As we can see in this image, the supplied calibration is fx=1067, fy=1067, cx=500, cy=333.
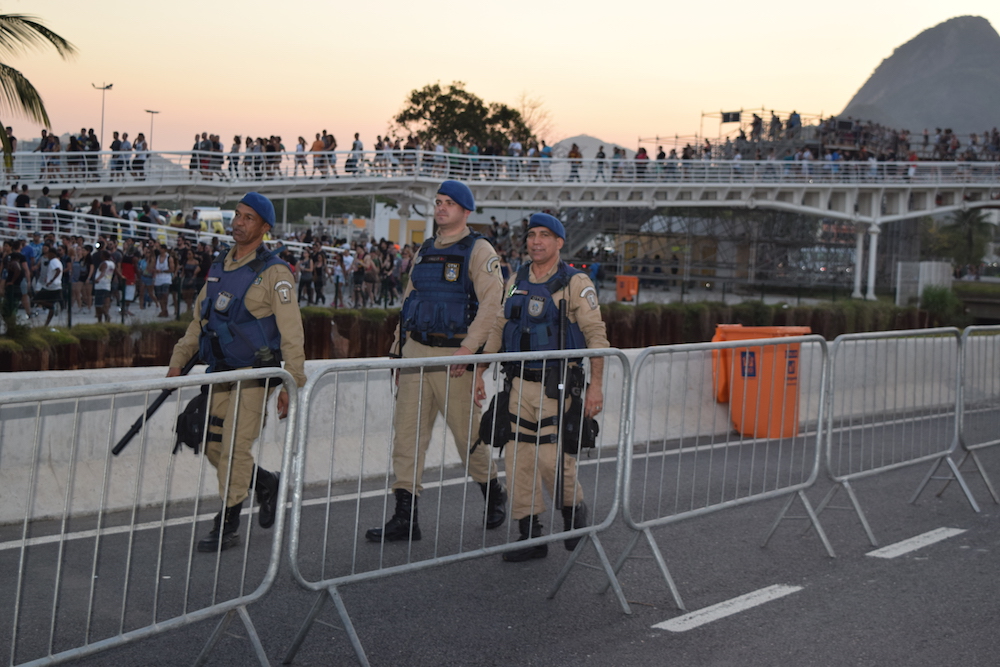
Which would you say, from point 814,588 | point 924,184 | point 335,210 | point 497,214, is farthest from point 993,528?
point 335,210

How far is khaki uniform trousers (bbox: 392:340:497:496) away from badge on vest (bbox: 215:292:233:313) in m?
1.01

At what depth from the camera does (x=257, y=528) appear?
6.03 m

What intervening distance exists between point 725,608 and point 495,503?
1325 millimetres

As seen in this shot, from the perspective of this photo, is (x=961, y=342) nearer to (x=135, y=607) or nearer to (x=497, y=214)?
(x=135, y=607)

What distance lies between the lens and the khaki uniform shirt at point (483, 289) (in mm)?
6117

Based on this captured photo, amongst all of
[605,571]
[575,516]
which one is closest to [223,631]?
[605,571]

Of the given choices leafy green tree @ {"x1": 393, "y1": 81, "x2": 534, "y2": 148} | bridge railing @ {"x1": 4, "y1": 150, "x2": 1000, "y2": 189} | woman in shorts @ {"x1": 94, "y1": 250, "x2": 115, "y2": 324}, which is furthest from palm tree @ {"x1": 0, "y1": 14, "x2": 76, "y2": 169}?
leafy green tree @ {"x1": 393, "y1": 81, "x2": 534, "y2": 148}

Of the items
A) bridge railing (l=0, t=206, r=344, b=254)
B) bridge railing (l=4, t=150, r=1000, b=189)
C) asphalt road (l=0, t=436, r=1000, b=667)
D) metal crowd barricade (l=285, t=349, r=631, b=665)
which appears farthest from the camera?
bridge railing (l=4, t=150, r=1000, b=189)

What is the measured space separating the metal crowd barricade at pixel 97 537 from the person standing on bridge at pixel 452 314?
1.55 meters

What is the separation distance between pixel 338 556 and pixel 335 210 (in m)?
123

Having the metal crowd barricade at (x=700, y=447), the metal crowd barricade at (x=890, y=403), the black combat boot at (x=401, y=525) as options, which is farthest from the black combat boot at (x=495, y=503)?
the metal crowd barricade at (x=890, y=403)

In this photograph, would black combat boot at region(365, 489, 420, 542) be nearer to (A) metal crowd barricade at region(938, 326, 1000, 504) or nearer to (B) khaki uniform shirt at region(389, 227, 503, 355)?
(B) khaki uniform shirt at region(389, 227, 503, 355)

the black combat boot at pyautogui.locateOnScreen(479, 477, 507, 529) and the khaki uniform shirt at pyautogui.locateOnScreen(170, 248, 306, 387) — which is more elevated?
the khaki uniform shirt at pyautogui.locateOnScreen(170, 248, 306, 387)

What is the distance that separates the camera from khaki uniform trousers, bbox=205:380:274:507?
469cm
